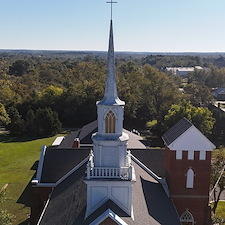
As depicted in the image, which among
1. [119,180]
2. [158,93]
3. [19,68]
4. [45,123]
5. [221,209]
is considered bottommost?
[221,209]

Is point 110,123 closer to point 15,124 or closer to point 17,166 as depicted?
point 17,166

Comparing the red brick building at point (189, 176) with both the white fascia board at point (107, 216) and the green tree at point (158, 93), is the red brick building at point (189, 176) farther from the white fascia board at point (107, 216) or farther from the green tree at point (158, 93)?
the green tree at point (158, 93)

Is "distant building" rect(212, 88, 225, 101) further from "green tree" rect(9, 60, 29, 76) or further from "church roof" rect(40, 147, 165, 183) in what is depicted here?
"church roof" rect(40, 147, 165, 183)

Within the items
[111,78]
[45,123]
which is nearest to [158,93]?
[45,123]

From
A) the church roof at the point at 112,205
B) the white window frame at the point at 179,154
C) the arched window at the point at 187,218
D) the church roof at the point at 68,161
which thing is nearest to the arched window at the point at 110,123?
the church roof at the point at 112,205

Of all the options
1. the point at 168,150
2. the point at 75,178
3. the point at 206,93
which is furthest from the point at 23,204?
the point at 206,93

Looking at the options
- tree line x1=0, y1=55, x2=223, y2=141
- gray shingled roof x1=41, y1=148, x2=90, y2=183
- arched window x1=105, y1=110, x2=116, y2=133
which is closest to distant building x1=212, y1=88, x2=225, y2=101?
tree line x1=0, y1=55, x2=223, y2=141

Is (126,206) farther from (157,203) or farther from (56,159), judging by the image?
(56,159)
